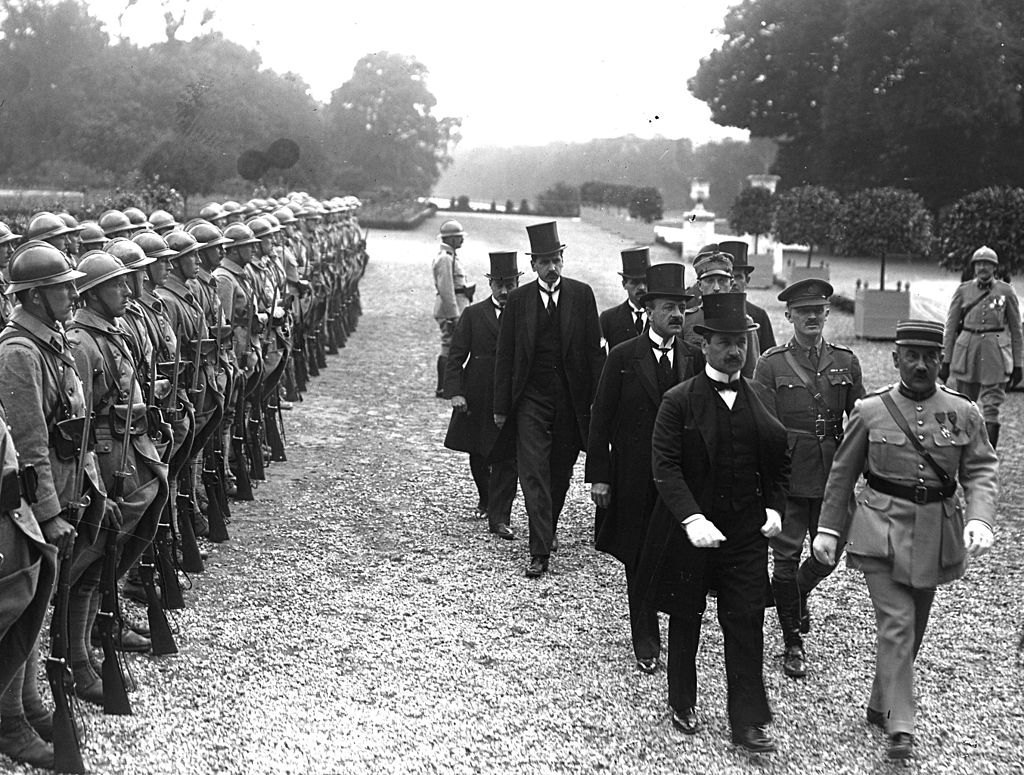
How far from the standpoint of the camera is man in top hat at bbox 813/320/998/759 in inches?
240

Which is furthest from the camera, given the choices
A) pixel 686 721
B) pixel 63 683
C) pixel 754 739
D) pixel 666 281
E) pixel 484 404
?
pixel 484 404

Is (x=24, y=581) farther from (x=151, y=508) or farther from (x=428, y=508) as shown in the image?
(x=428, y=508)

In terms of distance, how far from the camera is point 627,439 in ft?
24.7

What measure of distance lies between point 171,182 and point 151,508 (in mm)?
29872

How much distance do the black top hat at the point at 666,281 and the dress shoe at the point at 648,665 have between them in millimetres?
1892

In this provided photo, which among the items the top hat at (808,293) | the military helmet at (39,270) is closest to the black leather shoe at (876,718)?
the top hat at (808,293)

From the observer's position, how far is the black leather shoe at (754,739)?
6.07m

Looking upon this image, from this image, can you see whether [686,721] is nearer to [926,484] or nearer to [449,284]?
[926,484]

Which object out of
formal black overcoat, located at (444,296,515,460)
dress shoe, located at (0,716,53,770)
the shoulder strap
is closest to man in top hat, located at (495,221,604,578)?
formal black overcoat, located at (444,296,515,460)

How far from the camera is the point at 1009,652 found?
25.0 feet

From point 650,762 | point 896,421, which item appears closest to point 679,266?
point 896,421

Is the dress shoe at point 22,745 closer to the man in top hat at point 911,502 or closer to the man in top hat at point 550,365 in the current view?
the man in top hat at point 911,502

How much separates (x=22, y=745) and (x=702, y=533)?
291cm

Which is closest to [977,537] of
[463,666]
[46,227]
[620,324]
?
[463,666]
